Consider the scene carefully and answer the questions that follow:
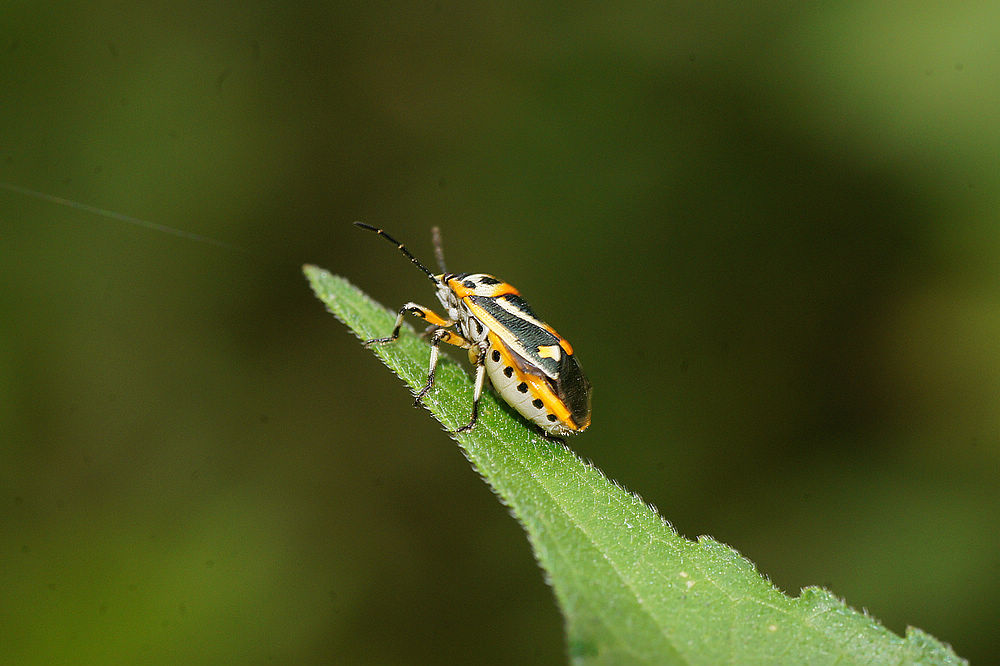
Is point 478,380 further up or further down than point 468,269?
further down

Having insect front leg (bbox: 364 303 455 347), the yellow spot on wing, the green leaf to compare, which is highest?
the yellow spot on wing

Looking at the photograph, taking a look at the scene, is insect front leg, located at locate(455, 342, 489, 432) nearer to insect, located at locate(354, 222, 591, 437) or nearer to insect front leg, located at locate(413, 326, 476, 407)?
insect, located at locate(354, 222, 591, 437)

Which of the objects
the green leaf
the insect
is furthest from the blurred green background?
the green leaf

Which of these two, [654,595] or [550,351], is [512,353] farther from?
[654,595]

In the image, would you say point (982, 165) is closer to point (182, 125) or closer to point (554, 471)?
point (554, 471)

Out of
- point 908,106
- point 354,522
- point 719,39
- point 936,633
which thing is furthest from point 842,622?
point 719,39

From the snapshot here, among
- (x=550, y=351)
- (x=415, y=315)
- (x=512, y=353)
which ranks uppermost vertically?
(x=550, y=351)

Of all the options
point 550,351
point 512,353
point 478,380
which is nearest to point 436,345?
point 478,380
